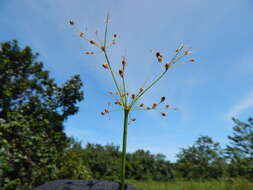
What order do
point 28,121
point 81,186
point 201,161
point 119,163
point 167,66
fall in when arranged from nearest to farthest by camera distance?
1. point 167,66
2. point 81,186
3. point 28,121
4. point 119,163
5. point 201,161

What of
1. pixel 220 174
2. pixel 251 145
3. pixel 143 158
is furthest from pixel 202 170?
pixel 143 158

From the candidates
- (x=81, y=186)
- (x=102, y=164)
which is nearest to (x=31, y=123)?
(x=81, y=186)

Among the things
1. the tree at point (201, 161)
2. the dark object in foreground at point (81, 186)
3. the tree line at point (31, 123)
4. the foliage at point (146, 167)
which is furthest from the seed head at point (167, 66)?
the tree at point (201, 161)

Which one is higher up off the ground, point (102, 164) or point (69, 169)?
point (102, 164)

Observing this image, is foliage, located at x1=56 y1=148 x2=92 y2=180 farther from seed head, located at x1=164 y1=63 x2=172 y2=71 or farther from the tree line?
seed head, located at x1=164 y1=63 x2=172 y2=71

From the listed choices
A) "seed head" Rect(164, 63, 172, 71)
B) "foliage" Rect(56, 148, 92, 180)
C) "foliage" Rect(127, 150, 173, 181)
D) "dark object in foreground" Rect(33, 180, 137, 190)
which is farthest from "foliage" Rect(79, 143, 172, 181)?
"seed head" Rect(164, 63, 172, 71)

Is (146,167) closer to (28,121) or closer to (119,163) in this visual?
(119,163)
